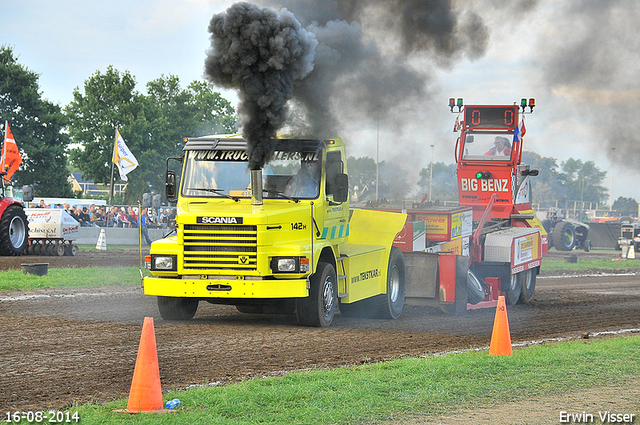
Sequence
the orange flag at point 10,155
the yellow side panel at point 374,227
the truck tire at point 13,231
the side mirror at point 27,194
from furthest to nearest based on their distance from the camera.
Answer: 1. the orange flag at point 10,155
2. the truck tire at point 13,231
3. the side mirror at point 27,194
4. the yellow side panel at point 374,227

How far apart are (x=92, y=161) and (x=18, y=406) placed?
2106 inches

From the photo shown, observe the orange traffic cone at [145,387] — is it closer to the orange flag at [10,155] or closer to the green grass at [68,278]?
the green grass at [68,278]

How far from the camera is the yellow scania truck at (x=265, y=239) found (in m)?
10.1

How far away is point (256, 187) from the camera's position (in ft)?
34.7

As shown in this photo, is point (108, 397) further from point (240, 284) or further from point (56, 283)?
point (56, 283)

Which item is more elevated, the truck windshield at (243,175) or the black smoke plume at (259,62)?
the black smoke plume at (259,62)

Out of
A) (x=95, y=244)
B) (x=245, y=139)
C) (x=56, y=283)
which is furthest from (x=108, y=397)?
(x=95, y=244)

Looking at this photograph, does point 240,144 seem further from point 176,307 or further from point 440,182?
point 440,182

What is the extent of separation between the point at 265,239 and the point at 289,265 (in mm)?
486

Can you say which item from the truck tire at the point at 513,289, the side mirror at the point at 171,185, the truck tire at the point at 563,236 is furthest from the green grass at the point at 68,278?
the truck tire at the point at 563,236

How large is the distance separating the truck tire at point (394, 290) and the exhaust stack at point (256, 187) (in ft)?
10.2

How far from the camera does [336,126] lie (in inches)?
474

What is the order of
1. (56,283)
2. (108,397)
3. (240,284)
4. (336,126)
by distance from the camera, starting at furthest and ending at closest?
(56,283) → (336,126) → (240,284) → (108,397)

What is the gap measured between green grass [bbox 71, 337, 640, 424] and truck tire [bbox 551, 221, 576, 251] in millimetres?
32021
